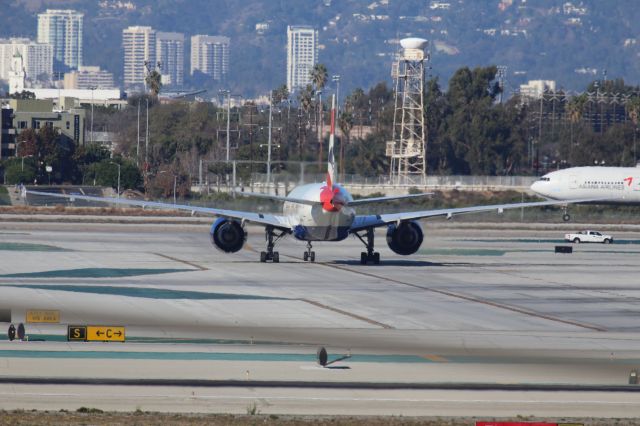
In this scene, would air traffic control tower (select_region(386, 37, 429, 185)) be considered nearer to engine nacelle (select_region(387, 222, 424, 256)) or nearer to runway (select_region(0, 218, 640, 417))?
runway (select_region(0, 218, 640, 417))

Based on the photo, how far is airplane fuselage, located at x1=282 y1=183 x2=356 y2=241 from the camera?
59062 mm

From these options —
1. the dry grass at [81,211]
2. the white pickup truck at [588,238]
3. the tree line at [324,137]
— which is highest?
the tree line at [324,137]

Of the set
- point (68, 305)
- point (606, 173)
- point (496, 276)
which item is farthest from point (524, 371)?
point (606, 173)

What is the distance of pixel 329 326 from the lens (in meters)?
40.2

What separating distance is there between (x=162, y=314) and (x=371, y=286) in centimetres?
1283

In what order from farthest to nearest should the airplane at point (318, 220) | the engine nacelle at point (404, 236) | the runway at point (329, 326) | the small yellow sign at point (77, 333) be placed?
the engine nacelle at point (404, 236) < the airplane at point (318, 220) < the small yellow sign at point (77, 333) < the runway at point (329, 326)

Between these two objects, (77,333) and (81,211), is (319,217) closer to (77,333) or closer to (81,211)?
(77,333)

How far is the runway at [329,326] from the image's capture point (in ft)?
94.6

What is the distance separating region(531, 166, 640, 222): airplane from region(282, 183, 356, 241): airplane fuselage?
54.0 m

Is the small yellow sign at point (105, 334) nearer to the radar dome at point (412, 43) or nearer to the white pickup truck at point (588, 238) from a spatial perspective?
the white pickup truck at point (588, 238)

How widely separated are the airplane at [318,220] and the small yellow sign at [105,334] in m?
22.9

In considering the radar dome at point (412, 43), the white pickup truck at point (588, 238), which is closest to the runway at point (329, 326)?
the white pickup truck at point (588, 238)

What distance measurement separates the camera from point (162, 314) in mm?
42406

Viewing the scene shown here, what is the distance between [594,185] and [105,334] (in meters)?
81.5
